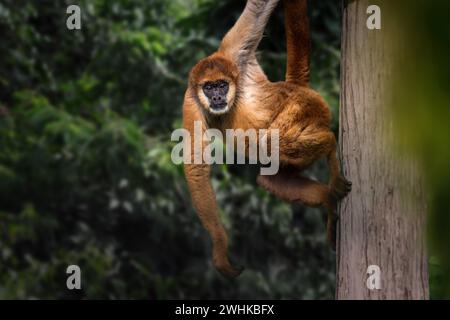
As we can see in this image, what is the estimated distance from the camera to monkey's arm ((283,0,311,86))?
4578mm

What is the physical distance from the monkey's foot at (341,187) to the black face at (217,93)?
117cm

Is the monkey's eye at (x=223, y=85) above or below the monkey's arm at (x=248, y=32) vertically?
below

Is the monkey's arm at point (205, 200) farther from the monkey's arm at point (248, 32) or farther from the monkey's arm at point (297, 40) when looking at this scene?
the monkey's arm at point (297, 40)

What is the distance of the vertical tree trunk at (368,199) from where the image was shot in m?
4.11

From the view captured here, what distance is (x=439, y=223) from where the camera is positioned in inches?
36.3

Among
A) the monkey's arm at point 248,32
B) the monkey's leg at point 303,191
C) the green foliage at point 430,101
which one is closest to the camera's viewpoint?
the green foliage at point 430,101

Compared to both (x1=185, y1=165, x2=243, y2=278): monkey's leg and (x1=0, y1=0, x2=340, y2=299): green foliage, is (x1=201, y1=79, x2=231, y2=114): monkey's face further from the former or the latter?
(x1=0, y1=0, x2=340, y2=299): green foliage

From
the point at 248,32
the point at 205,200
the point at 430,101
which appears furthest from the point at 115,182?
the point at 430,101

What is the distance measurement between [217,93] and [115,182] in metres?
8.20

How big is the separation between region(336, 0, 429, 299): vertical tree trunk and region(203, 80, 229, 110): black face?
1.02m

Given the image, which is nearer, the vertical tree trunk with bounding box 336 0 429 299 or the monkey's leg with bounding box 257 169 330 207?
the vertical tree trunk with bounding box 336 0 429 299

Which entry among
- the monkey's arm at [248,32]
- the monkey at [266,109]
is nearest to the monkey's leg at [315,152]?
the monkey at [266,109]

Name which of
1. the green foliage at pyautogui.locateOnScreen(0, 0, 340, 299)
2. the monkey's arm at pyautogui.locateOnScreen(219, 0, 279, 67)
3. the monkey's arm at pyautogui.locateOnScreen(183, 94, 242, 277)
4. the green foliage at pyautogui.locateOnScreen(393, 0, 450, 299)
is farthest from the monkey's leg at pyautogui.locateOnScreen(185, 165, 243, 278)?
the green foliage at pyautogui.locateOnScreen(0, 0, 340, 299)

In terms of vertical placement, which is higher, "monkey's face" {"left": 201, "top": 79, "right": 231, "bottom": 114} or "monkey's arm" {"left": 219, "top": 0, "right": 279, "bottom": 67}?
"monkey's arm" {"left": 219, "top": 0, "right": 279, "bottom": 67}
